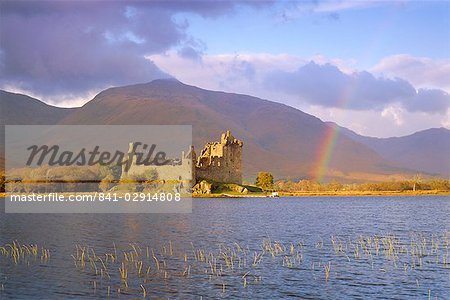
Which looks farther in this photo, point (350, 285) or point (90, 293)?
point (350, 285)

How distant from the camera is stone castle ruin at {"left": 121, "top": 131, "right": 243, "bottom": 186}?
161750 mm

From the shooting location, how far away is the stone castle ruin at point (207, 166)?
162 metres

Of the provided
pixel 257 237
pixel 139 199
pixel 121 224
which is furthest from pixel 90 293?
pixel 139 199

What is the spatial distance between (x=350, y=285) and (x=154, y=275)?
11.8m

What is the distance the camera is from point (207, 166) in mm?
173125

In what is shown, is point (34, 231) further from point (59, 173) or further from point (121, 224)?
point (59, 173)

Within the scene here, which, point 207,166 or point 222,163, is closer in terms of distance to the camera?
point 207,166

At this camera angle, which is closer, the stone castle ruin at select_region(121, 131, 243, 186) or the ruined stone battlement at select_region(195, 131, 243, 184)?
the stone castle ruin at select_region(121, 131, 243, 186)

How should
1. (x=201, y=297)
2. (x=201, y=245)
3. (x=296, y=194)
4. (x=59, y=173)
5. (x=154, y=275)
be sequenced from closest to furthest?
(x=201, y=297), (x=154, y=275), (x=201, y=245), (x=59, y=173), (x=296, y=194)

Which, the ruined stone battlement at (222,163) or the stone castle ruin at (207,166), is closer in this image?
the stone castle ruin at (207,166)

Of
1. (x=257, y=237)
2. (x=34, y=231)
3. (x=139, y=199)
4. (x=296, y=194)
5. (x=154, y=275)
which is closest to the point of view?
(x=154, y=275)

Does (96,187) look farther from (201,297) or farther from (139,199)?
(201,297)

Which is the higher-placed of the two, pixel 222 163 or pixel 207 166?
pixel 222 163

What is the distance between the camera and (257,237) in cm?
5309
